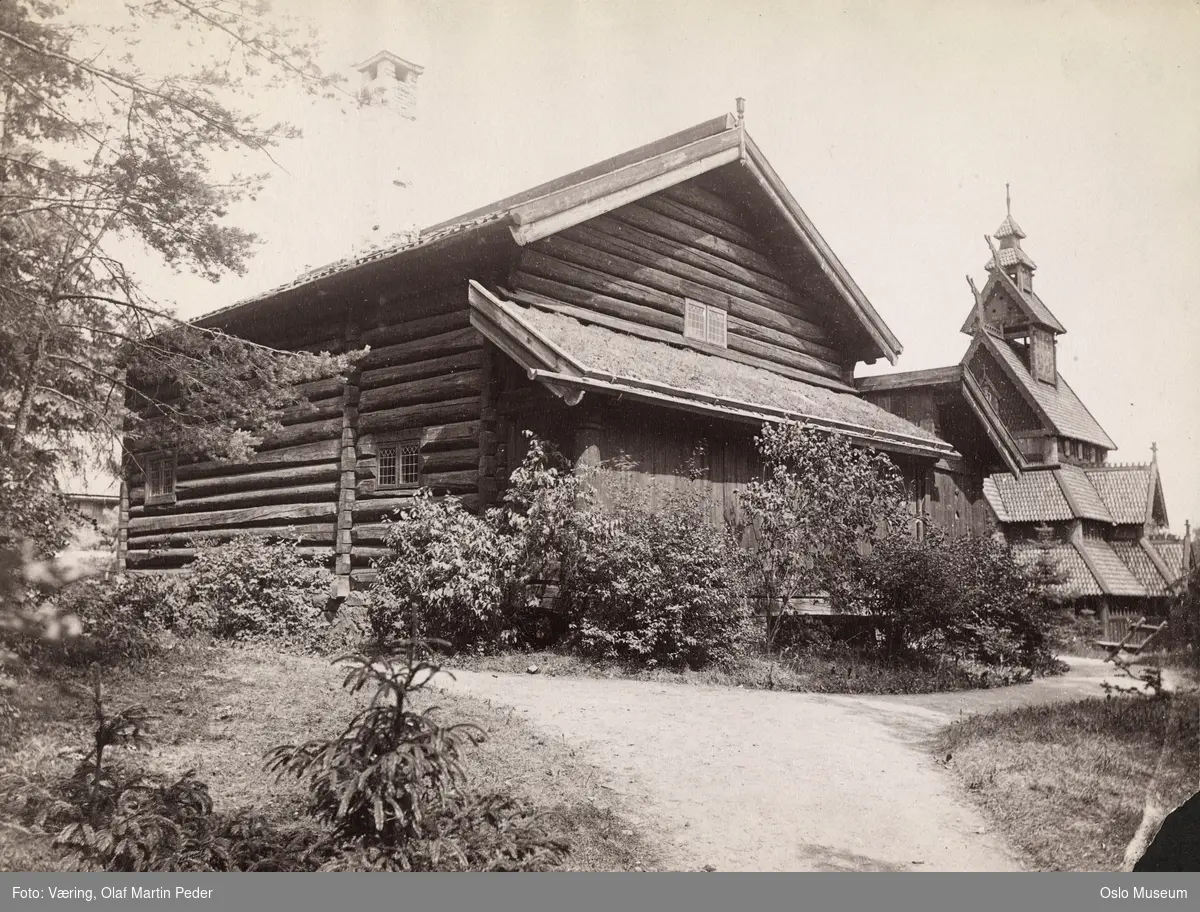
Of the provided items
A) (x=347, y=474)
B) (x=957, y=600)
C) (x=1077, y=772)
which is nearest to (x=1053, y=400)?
(x=957, y=600)

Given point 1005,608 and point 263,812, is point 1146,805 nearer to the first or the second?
point 263,812

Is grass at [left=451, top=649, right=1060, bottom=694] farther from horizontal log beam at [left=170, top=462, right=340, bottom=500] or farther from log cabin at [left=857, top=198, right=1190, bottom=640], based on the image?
horizontal log beam at [left=170, top=462, right=340, bottom=500]

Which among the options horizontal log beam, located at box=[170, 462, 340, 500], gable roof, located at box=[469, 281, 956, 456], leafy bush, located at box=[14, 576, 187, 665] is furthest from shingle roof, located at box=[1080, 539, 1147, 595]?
leafy bush, located at box=[14, 576, 187, 665]

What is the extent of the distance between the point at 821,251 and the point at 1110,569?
53.3ft

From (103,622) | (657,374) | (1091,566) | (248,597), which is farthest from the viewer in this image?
(1091,566)

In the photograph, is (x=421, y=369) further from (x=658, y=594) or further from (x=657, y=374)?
(x=658, y=594)

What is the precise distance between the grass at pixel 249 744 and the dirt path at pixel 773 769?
0.28 meters

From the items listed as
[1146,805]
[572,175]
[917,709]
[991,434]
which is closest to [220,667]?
[917,709]

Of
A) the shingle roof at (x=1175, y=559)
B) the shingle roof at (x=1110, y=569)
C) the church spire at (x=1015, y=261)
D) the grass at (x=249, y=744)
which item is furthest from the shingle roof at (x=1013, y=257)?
the grass at (x=249, y=744)

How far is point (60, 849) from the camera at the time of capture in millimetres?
4445

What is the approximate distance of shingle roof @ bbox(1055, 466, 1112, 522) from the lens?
89.4 feet

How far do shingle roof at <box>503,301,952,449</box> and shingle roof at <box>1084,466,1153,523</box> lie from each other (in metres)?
14.2

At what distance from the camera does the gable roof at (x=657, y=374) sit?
401 inches

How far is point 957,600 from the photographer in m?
10.3
